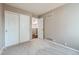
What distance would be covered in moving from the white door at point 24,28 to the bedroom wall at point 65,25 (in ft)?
4.98

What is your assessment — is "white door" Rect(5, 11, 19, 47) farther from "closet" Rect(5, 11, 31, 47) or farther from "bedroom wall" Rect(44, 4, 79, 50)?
"bedroom wall" Rect(44, 4, 79, 50)

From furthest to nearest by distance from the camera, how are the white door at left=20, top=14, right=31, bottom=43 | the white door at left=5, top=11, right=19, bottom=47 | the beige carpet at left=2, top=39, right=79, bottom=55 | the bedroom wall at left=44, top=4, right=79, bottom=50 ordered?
the white door at left=20, top=14, right=31, bottom=43
the white door at left=5, top=11, right=19, bottom=47
the bedroom wall at left=44, top=4, right=79, bottom=50
the beige carpet at left=2, top=39, right=79, bottom=55

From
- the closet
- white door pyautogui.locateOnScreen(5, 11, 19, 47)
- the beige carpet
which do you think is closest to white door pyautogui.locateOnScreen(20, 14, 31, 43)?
the closet

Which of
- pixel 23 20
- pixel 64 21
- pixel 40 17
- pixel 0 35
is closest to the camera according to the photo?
pixel 0 35

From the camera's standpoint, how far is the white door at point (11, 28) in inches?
225

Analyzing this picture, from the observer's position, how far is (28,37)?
788cm

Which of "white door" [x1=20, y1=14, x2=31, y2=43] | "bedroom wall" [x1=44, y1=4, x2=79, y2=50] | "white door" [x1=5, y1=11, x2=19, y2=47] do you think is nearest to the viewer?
"bedroom wall" [x1=44, y1=4, x2=79, y2=50]

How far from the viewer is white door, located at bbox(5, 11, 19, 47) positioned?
5.71 metres

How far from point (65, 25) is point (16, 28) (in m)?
2.74

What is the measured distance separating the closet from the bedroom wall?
1.65 metres

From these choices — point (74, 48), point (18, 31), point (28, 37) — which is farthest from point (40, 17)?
point (74, 48)

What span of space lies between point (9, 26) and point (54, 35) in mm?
2960
